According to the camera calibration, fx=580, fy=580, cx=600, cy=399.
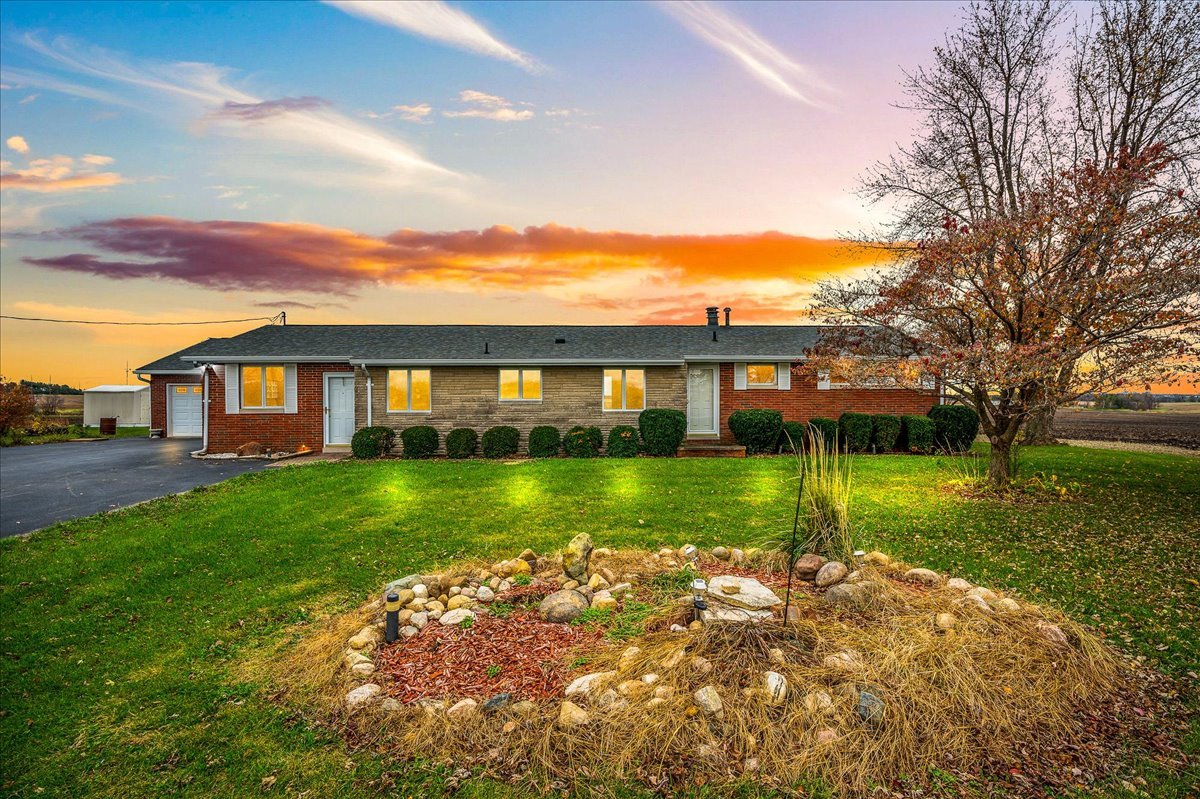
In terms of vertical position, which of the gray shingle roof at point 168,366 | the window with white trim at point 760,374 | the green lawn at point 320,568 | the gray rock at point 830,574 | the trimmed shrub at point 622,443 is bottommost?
the green lawn at point 320,568

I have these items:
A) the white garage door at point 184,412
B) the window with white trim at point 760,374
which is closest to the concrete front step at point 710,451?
the window with white trim at point 760,374

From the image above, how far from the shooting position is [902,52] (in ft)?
49.9

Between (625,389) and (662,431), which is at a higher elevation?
(625,389)

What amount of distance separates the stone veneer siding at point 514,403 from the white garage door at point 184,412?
1175cm

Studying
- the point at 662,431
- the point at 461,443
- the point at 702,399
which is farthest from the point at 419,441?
the point at 702,399

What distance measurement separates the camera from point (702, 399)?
18.5m

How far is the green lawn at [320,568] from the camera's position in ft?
10.0

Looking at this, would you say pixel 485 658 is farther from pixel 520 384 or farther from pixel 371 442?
pixel 520 384

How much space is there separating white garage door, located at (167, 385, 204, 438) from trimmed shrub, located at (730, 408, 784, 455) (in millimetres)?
21693

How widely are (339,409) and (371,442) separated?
272 centimetres

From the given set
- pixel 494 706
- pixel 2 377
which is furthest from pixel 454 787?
pixel 2 377

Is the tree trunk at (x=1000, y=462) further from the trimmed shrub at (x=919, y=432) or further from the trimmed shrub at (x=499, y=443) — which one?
the trimmed shrub at (x=499, y=443)

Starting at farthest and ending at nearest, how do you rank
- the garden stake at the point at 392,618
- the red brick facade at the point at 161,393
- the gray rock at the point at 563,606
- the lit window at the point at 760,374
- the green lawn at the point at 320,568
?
the red brick facade at the point at 161,393 < the lit window at the point at 760,374 < the gray rock at the point at 563,606 < the garden stake at the point at 392,618 < the green lawn at the point at 320,568

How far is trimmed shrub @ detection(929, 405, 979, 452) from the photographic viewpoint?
55.2 feet
